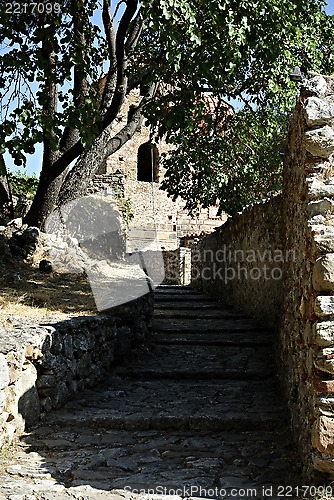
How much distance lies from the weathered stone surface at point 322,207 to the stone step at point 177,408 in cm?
183

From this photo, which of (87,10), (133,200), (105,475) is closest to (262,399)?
(105,475)

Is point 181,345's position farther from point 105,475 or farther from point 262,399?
point 105,475

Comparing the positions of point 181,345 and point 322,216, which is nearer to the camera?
point 322,216

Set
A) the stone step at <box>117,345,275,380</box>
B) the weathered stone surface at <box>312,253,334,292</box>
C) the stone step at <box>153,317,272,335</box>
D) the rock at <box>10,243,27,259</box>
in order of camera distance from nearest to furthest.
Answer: the weathered stone surface at <box>312,253,334,292</box>, the stone step at <box>117,345,275,380</box>, the stone step at <box>153,317,272,335</box>, the rock at <box>10,243,27,259</box>

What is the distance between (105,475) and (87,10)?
23.5 ft

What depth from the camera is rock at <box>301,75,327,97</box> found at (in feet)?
10.3

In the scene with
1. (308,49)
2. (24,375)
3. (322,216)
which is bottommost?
(24,375)

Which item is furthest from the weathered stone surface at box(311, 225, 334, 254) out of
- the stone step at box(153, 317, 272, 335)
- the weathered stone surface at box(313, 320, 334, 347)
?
the stone step at box(153, 317, 272, 335)

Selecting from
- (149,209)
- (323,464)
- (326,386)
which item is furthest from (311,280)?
(149,209)

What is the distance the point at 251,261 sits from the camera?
8.14 meters

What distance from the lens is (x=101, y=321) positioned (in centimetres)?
531

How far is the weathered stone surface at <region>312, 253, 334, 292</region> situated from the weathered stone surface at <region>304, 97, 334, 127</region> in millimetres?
883

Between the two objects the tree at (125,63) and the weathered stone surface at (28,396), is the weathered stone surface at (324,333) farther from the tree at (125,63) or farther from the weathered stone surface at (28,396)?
the tree at (125,63)

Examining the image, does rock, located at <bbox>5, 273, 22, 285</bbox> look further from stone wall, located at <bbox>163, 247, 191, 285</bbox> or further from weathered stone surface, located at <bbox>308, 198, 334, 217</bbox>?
stone wall, located at <bbox>163, 247, 191, 285</bbox>
